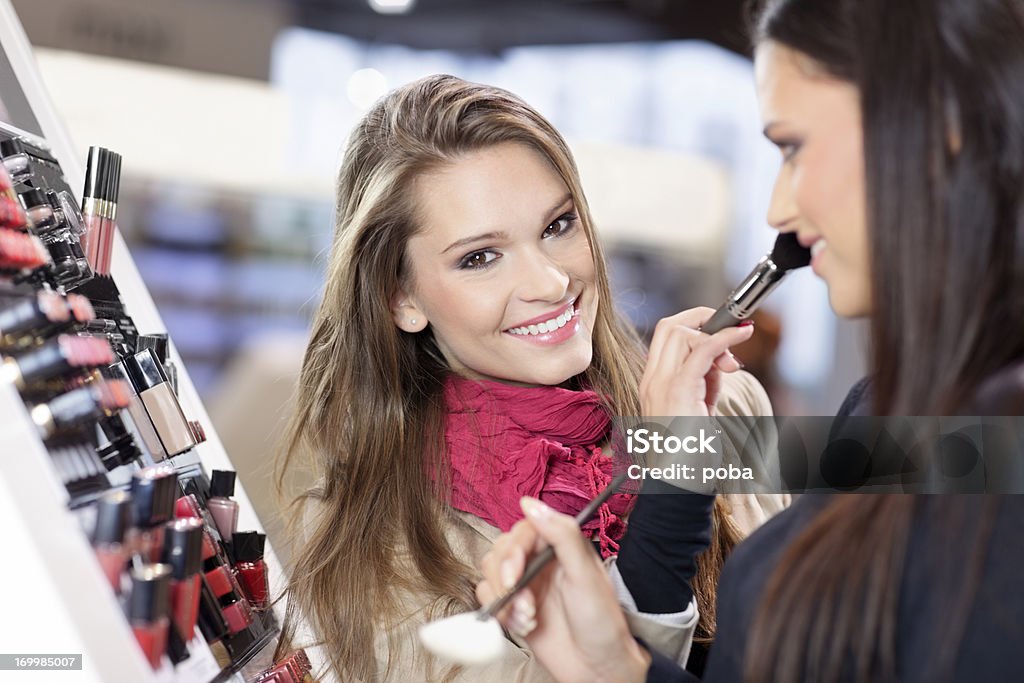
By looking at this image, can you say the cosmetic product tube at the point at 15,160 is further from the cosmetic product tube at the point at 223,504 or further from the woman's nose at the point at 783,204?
the woman's nose at the point at 783,204

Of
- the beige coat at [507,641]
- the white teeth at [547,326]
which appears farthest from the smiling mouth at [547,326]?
the beige coat at [507,641]

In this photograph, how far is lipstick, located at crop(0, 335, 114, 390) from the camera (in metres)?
0.82

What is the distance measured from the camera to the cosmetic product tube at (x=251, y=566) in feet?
3.97

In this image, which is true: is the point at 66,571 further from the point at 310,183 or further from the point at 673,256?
the point at 673,256

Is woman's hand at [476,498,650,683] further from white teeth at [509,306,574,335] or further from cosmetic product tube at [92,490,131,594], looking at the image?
white teeth at [509,306,574,335]

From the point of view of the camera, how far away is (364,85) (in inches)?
153

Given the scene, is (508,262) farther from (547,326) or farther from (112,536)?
(112,536)

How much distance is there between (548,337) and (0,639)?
73 cm

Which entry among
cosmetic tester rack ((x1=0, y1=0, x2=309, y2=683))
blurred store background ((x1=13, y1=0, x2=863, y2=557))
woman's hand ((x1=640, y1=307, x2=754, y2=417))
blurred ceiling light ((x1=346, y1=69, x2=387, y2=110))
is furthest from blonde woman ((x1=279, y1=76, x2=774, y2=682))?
blurred ceiling light ((x1=346, y1=69, x2=387, y2=110))

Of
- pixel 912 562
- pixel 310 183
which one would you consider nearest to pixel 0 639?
pixel 912 562

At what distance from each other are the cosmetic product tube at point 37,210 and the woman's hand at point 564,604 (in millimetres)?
531

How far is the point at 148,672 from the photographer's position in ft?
2.63

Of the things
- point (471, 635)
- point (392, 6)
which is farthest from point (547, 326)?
point (392, 6)

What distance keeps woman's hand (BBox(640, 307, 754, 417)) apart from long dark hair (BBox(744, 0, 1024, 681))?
10.1 inches
